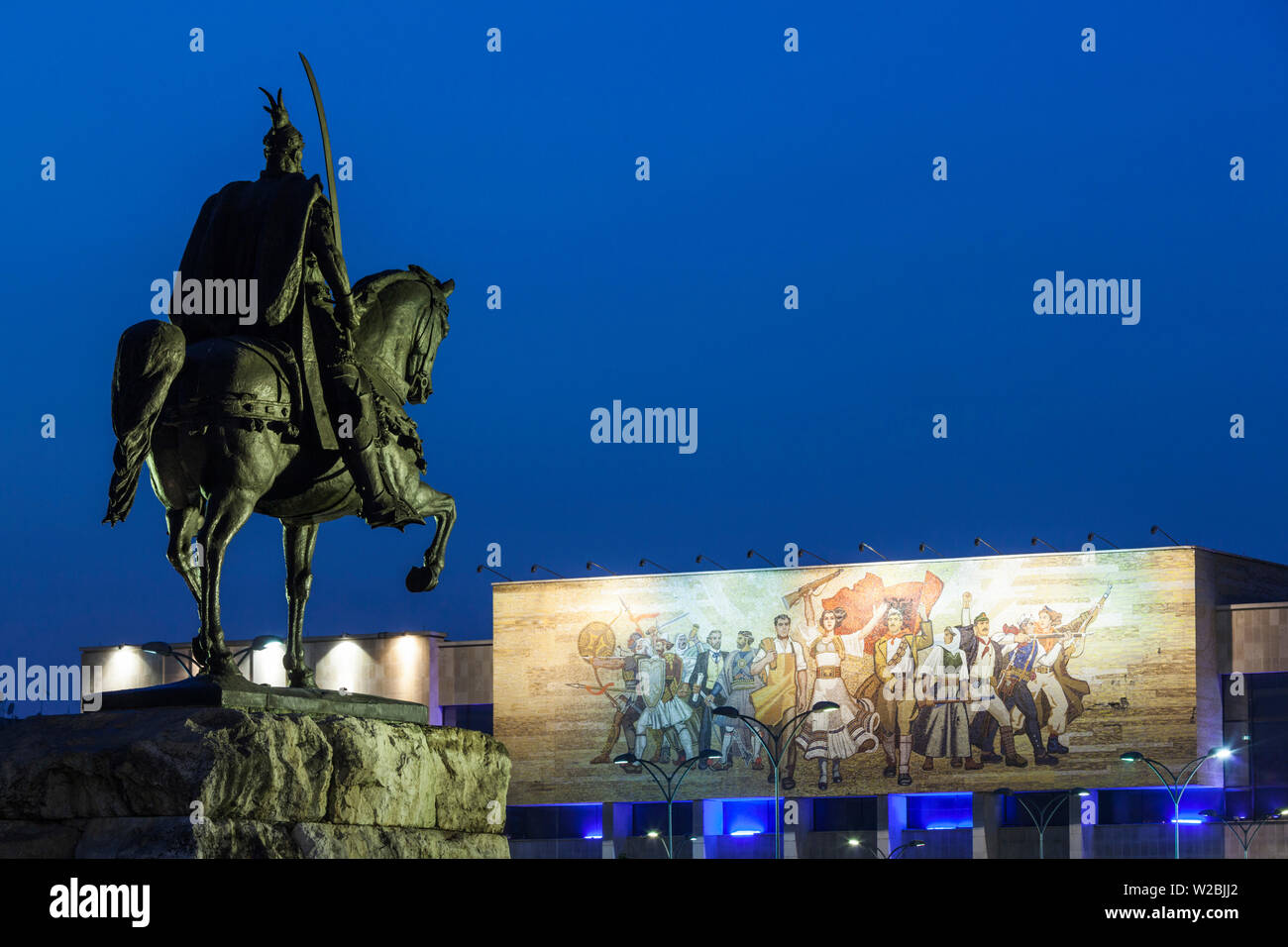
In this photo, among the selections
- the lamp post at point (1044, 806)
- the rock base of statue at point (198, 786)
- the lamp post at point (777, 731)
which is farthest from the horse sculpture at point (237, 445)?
the lamp post at point (1044, 806)

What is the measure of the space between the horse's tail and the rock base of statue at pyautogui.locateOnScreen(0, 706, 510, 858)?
1.25 meters

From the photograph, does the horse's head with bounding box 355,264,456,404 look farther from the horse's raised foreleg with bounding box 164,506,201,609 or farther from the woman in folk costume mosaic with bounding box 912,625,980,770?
the woman in folk costume mosaic with bounding box 912,625,980,770

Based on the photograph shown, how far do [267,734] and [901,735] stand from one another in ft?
201

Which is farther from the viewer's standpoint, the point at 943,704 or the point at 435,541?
the point at 943,704

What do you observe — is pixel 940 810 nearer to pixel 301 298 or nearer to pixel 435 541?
pixel 435 541

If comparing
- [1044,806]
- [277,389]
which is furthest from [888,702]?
[277,389]

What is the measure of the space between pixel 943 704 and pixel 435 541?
59.2 m

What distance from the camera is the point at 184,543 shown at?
10406 mm

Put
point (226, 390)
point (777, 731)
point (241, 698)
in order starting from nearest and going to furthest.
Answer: point (241, 698) → point (226, 390) → point (777, 731)

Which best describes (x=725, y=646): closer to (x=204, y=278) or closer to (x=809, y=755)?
(x=809, y=755)

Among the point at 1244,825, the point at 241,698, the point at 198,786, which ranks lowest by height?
the point at 1244,825

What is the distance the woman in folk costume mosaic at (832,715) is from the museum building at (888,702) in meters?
0.16

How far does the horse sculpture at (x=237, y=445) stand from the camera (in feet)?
32.8

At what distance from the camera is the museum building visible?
2621 inches
